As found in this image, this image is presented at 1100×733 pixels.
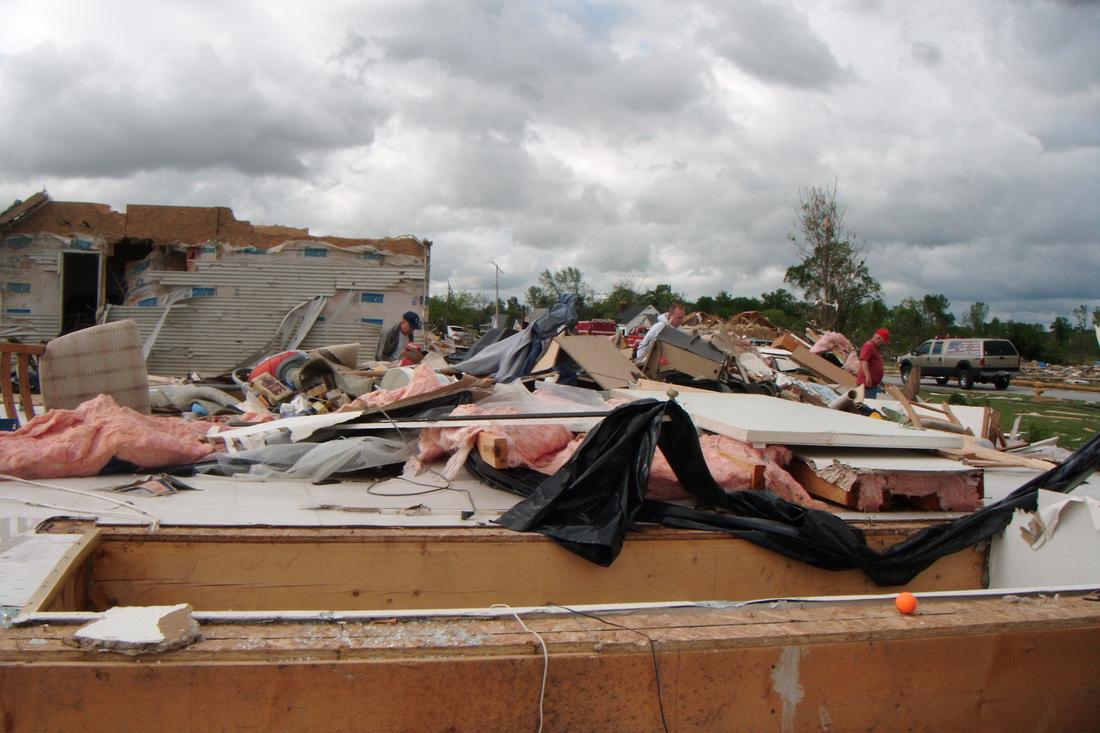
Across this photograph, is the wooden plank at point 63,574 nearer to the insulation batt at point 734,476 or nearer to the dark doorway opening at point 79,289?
the insulation batt at point 734,476

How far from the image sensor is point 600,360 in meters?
6.68

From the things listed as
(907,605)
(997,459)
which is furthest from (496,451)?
(997,459)

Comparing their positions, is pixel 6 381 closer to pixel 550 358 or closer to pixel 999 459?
pixel 550 358

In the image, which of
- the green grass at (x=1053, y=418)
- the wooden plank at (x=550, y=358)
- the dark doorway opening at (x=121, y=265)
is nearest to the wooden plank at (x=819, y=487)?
the wooden plank at (x=550, y=358)

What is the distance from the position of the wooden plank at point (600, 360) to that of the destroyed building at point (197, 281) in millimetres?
7050

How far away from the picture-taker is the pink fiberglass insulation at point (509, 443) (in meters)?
3.87

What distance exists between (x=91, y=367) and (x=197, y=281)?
25.0 ft

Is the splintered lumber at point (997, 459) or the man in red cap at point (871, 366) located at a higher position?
the man in red cap at point (871, 366)

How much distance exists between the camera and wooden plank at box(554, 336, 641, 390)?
6395 millimetres

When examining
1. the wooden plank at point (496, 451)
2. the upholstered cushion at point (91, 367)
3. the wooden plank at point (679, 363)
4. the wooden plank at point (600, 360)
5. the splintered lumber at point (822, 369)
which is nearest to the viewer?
the wooden plank at point (496, 451)

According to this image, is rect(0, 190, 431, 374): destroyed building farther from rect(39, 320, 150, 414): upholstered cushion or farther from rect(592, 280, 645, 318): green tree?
rect(592, 280, 645, 318): green tree

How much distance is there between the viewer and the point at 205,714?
6.05 feet

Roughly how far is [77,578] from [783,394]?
20.7ft

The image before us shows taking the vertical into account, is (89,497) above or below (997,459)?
below
